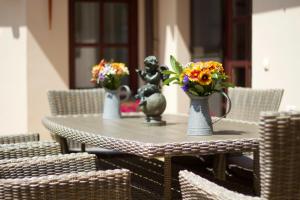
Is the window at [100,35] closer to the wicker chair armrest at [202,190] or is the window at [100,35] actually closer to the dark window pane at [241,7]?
the dark window pane at [241,7]

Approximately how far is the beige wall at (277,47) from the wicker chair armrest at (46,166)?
244cm

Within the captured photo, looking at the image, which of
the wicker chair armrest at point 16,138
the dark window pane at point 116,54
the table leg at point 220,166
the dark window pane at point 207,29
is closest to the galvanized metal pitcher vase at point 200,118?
the table leg at point 220,166

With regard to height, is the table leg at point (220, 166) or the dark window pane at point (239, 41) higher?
the dark window pane at point (239, 41)

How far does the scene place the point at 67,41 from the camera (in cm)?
709

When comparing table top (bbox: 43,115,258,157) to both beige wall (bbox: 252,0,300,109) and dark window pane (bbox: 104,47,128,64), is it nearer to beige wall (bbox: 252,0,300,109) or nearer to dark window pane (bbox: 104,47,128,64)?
beige wall (bbox: 252,0,300,109)

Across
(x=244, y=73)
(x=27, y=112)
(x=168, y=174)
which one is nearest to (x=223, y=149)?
(x=168, y=174)

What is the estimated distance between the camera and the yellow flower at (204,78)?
2.80m

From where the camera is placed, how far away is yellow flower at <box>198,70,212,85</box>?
2.80 m

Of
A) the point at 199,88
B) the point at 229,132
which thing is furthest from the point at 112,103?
the point at 199,88

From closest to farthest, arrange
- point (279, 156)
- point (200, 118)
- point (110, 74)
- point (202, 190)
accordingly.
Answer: point (279, 156), point (202, 190), point (200, 118), point (110, 74)

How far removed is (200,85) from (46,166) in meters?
0.82

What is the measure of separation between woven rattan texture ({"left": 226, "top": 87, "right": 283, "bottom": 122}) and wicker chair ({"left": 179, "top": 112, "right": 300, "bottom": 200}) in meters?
1.96

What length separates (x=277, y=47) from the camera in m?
4.92

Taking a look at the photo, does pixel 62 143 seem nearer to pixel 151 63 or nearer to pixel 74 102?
pixel 74 102
